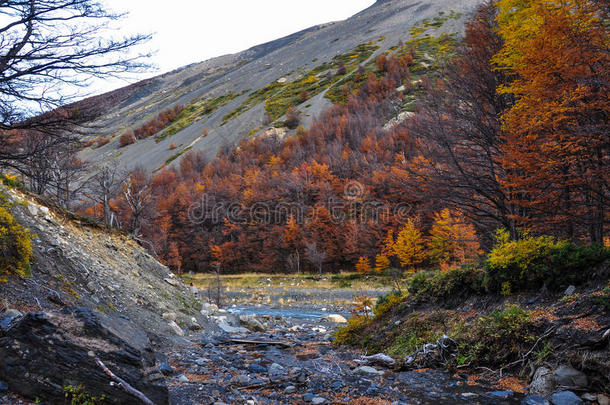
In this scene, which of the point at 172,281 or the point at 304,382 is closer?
the point at 304,382

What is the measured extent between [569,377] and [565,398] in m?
0.34

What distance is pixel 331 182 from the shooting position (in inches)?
2418

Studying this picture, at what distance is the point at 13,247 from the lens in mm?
5668

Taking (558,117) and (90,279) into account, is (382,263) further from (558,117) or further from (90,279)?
(90,279)

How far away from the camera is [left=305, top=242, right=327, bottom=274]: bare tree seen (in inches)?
1890

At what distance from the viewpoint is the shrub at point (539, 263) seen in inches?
223

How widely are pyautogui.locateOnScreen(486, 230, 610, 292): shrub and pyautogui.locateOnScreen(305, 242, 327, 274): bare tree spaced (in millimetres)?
41087

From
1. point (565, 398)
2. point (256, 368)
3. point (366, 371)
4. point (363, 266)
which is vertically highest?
point (565, 398)

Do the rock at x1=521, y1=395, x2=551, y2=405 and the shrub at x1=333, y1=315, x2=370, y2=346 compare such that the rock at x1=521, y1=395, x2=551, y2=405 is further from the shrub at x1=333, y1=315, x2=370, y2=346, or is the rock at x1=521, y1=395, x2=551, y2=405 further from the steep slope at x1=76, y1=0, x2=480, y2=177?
the steep slope at x1=76, y1=0, x2=480, y2=177

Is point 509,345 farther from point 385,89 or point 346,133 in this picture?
point 385,89

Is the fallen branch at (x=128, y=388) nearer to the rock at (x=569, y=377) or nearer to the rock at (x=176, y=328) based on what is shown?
the rock at (x=569, y=377)

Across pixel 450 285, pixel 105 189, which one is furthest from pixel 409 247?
pixel 450 285

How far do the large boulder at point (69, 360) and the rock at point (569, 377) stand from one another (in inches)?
174

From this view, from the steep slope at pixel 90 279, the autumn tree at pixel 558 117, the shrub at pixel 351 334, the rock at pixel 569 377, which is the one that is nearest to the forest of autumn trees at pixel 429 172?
the autumn tree at pixel 558 117
